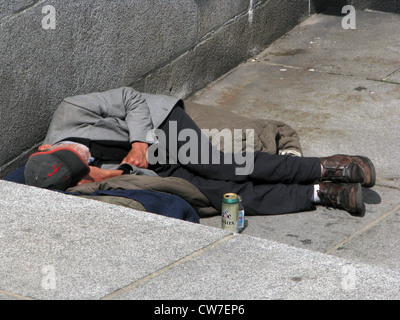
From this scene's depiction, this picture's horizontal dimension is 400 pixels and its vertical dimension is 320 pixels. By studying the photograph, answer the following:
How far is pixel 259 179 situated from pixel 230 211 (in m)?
0.51

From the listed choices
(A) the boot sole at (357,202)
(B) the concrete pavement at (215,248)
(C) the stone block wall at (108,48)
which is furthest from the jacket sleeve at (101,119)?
(A) the boot sole at (357,202)

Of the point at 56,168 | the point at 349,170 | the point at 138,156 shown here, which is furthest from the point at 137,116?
the point at 349,170

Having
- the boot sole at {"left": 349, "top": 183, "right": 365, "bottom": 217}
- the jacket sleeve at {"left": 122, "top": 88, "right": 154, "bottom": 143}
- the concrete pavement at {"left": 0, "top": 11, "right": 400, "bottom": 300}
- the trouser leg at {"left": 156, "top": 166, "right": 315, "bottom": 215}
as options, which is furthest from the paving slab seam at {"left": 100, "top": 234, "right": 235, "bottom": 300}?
the jacket sleeve at {"left": 122, "top": 88, "right": 154, "bottom": 143}

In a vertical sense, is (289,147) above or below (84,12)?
below

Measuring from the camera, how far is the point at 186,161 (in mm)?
4613

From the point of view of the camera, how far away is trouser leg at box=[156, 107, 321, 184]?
455cm

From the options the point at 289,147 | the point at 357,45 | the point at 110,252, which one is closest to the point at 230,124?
the point at 289,147

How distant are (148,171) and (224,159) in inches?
18.9

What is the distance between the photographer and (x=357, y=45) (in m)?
7.24

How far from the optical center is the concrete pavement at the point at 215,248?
119 inches

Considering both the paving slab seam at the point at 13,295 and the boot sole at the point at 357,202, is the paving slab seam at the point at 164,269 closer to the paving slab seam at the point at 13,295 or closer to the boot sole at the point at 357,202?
the paving slab seam at the point at 13,295

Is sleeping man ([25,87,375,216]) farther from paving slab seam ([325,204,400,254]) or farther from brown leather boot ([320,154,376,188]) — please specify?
paving slab seam ([325,204,400,254])

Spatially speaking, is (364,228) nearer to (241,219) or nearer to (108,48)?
(241,219)

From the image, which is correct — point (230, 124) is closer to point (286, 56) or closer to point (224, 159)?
point (224, 159)
